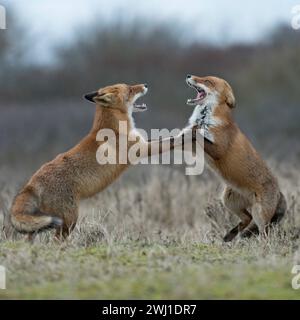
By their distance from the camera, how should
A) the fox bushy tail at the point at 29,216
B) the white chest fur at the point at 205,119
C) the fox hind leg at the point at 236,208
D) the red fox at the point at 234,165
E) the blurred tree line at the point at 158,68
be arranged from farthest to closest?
the blurred tree line at the point at 158,68, the fox hind leg at the point at 236,208, the white chest fur at the point at 205,119, the red fox at the point at 234,165, the fox bushy tail at the point at 29,216

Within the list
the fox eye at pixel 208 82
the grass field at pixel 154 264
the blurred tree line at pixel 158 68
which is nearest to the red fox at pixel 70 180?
the grass field at pixel 154 264

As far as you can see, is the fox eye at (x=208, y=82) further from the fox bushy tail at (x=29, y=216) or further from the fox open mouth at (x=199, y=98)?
the fox bushy tail at (x=29, y=216)

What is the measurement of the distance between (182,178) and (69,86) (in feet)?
60.1

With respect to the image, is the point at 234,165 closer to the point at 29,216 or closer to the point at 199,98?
the point at 199,98

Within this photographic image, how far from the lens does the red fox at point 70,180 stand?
31.6 feet

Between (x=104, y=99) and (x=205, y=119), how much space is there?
126 cm

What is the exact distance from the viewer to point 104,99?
10.7 metres

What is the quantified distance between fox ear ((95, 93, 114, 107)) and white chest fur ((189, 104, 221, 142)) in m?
1.06

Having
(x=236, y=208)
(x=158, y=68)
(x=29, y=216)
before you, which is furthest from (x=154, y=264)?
(x=158, y=68)

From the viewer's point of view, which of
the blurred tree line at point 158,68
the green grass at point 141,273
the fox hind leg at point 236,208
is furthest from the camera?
the blurred tree line at point 158,68

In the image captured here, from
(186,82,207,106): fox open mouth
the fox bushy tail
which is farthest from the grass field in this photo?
(186,82,207,106): fox open mouth

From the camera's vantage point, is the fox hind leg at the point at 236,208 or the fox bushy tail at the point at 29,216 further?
the fox hind leg at the point at 236,208

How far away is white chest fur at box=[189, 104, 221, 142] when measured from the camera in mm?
10820
